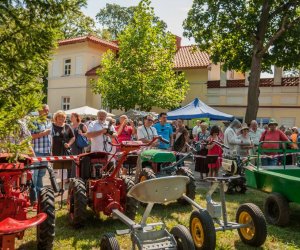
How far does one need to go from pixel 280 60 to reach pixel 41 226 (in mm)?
17207

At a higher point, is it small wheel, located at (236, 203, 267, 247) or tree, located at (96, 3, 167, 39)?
tree, located at (96, 3, 167, 39)

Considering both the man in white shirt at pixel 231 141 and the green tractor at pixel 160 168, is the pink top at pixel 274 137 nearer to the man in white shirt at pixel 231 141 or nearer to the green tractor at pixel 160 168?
the man in white shirt at pixel 231 141

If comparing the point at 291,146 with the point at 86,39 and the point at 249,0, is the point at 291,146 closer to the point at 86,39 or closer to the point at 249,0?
the point at 249,0

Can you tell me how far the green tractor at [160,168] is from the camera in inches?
273

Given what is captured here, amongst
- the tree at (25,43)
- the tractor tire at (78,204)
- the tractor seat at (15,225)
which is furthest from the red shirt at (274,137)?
the tractor seat at (15,225)

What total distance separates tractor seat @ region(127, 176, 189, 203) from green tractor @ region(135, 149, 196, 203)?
3.18 meters

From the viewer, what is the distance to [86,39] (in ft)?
96.5

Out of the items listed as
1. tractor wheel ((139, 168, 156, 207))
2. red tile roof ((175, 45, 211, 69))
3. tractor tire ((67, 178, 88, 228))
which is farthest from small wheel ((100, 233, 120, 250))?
red tile roof ((175, 45, 211, 69))

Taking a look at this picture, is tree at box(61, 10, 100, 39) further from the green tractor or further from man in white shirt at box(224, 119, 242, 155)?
man in white shirt at box(224, 119, 242, 155)

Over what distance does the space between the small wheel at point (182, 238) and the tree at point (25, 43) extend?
179cm

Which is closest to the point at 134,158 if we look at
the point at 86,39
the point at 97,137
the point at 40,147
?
the point at 97,137

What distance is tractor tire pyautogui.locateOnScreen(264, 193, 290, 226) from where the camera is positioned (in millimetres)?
5797

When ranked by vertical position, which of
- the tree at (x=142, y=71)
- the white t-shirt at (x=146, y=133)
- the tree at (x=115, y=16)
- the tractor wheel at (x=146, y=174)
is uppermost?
the tree at (x=115, y=16)

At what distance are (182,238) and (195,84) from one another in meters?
24.3
